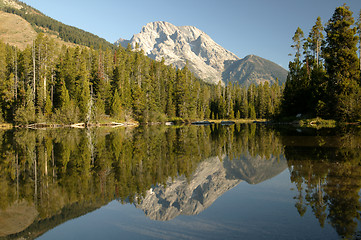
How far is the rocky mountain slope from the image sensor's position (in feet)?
22.4

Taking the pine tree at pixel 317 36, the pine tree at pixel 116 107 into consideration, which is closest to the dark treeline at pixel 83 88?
the pine tree at pixel 116 107

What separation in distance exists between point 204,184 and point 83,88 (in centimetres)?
5893

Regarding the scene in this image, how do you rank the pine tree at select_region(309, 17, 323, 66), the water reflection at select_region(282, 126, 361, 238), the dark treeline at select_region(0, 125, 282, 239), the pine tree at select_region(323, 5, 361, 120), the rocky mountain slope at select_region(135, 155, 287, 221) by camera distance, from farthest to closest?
→ the pine tree at select_region(309, 17, 323, 66) → the pine tree at select_region(323, 5, 361, 120) → the rocky mountain slope at select_region(135, 155, 287, 221) → the dark treeline at select_region(0, 125, 282, 239) → the water reflection at select_region(282, 126, 361, 238)

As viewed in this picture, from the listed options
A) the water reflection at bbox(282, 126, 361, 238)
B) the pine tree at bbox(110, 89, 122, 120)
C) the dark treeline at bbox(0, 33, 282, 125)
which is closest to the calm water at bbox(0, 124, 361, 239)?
the water reflection at bbox(282, 126, 361, 238)

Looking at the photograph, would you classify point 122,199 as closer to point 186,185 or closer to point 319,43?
point 186,185

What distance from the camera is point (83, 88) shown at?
204ft

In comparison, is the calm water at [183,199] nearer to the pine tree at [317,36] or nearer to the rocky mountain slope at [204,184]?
the rocky mountain slope at [204,184]

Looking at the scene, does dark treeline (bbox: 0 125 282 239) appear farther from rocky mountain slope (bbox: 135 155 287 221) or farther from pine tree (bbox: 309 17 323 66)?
pine tree (bbox: 309 17 323 66)

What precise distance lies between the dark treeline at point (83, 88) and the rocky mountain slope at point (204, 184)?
49.6m

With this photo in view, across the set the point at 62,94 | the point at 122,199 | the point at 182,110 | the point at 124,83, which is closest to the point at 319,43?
the point at 182,110

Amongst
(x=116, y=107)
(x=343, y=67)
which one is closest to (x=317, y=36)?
(x=343, y=67)

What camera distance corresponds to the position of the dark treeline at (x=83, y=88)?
56406 mm

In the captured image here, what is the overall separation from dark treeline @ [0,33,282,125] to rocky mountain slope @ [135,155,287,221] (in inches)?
1952

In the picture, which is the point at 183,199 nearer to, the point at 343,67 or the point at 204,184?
the point at 204,184
